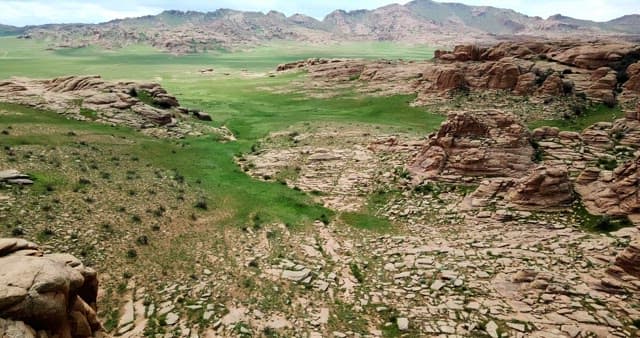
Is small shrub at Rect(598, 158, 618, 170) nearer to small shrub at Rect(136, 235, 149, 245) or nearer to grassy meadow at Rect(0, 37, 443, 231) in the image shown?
grassy meadow at Rect(0, 37, 443, 231)

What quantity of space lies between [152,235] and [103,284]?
4.96 metres

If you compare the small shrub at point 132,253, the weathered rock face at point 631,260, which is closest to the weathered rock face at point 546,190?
the weathered rock face at point 631,260

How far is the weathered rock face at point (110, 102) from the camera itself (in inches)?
1916

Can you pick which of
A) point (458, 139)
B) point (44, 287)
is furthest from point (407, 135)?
point (44, 287)

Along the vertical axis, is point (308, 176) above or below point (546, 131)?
below

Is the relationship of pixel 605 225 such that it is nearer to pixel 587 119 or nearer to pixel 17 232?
pixel 17 232

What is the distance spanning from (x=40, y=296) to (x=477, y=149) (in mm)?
29659

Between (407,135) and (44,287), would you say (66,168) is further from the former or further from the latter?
(407,135)

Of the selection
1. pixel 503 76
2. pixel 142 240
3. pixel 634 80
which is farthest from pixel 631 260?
pixel 503 76

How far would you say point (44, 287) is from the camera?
12.6 metres

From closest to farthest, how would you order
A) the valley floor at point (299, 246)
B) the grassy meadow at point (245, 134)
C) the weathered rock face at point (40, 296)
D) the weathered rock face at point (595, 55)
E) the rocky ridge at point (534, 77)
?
1. the weathered rock face at point (40, 296)
2. the valley floor at point (299, 246)
3. the grassy meadow at point (245, 134)
4. the rocky ridge at point (534, 77)
5. the weathered rock face at point (595, 55)

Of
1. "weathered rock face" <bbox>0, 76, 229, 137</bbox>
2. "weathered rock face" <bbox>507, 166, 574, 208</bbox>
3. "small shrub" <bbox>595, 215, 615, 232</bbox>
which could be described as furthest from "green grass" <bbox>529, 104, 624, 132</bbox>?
"weathered rock face" <bbox>0, 76, 229, 137</bbox>

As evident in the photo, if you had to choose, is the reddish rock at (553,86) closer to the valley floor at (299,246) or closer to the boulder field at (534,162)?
the boulder field at (534,162)

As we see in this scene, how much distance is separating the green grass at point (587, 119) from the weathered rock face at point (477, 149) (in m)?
17.3
